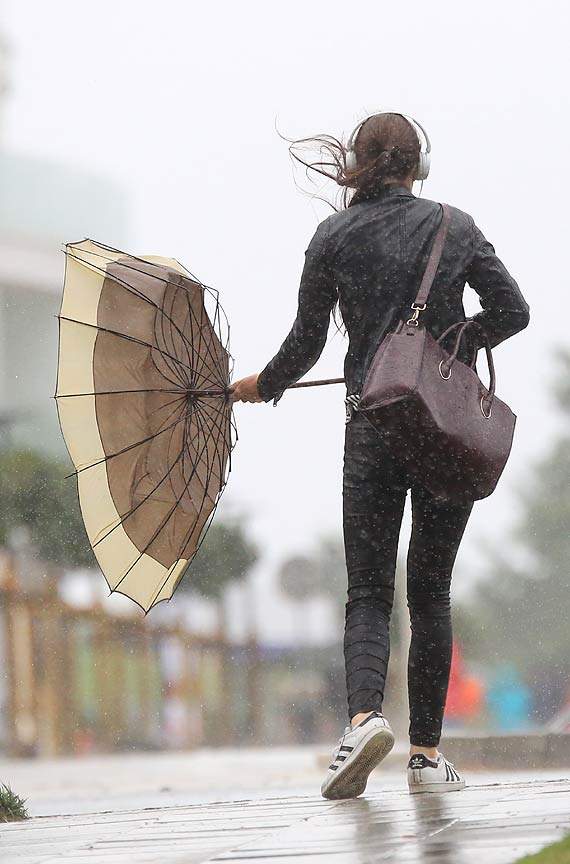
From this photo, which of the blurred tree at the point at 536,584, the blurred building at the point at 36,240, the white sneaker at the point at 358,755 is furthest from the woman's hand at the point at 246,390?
the blurred tree at the point at 536,584

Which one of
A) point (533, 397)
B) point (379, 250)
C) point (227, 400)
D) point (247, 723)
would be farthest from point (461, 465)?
point (533, 397)

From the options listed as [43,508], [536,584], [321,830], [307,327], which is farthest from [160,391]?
[536,584]

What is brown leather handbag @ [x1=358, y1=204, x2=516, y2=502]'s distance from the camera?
288cm

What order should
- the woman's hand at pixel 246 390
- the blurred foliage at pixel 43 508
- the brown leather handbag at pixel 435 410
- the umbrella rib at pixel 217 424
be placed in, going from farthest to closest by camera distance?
the blurred foliage at pixel 43 508 → the umbrella rib at pixel 217 424 → the woman's hand at pixel 246 390 → the brown leather handbag at pixel 435 410

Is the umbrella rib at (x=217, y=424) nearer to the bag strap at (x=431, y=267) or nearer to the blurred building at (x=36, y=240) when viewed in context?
the bag strap at (x=431, y=267)

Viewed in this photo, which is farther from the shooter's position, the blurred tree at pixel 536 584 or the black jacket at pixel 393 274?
the blurred tree at pixel 536 584

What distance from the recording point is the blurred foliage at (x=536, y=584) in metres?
21.4

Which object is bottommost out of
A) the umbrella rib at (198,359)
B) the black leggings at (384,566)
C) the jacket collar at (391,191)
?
the black leggings at (384,566)

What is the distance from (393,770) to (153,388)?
6778 mm

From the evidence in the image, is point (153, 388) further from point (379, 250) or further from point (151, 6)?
point (151, 6)

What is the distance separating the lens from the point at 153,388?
3.60 meters

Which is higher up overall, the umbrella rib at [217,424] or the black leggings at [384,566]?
the umbrella rib at [217,424]

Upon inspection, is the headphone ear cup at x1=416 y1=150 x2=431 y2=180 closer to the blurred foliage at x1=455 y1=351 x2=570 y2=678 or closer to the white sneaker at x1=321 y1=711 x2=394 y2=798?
the white sneaker at x1=321 y1=711 x2=394 y2=798

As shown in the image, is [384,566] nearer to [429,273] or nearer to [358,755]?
[358,755]
